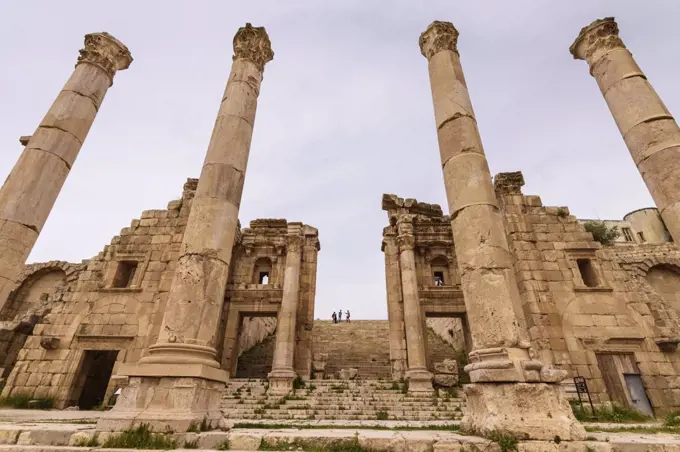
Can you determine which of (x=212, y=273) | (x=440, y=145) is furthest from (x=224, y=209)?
(x=440, y=145)

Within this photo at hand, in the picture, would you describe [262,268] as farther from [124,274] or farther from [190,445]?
[190,445]

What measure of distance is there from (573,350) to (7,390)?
19.9 m

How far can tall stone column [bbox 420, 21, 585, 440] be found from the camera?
15.0 ft

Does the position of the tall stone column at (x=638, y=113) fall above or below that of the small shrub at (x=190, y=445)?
above

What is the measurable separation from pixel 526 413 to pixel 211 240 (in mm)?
5524

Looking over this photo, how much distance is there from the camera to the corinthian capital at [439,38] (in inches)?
345

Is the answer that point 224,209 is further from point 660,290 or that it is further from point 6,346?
point 660,290

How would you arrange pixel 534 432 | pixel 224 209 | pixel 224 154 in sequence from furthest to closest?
1. pixel 224 154
2. pixel 224 209
3. pixel 534 432

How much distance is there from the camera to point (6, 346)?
50.6ft

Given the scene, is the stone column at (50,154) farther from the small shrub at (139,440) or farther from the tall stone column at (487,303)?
the tall stone column at (487,303)

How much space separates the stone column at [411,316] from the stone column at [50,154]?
40.4 feet

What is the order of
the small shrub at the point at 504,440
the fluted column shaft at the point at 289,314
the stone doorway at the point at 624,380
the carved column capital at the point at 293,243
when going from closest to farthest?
the small shrub at the point at 504,440, the stone doorway at the point at 624,380, the fluted column shaft at the point at 289,314, the carved column capital at the point at 293,243

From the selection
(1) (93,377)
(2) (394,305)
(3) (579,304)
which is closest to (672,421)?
(3) (579,304)

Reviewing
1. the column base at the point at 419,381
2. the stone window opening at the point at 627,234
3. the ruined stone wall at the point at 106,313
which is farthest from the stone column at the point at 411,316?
the stone window opening at the point at 627,234
